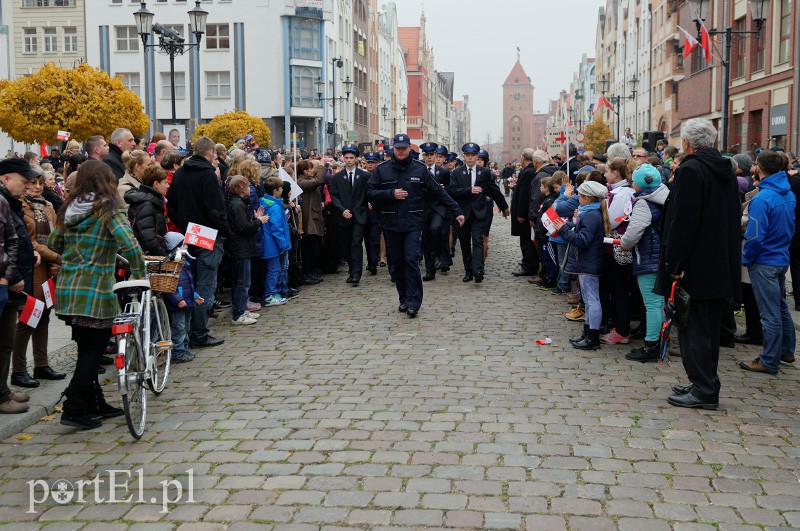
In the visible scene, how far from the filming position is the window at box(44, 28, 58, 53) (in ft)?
191

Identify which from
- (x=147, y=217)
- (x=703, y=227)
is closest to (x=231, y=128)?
(x=147, y=217)

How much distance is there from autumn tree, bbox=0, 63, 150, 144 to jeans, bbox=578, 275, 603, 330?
66.6 feet

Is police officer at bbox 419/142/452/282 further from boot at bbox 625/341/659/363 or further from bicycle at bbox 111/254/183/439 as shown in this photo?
bicycle at bbox 111/254/183/439

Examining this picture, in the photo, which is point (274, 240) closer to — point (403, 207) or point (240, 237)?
point (240, 237)

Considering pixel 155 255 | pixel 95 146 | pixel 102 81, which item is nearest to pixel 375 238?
pixel 95 146

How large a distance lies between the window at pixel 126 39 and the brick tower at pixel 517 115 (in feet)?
445

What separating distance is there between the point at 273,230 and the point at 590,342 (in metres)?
4.73

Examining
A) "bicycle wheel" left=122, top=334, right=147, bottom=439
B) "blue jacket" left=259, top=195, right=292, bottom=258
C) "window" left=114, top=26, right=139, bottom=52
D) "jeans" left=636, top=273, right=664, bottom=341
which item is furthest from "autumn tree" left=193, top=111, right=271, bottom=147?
"window" left=114, top=26, right=139, bottom=52

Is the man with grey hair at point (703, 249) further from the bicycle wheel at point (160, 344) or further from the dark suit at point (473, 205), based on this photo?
the dark suit at point (473, 205)

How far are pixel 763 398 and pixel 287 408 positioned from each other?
12.4ft

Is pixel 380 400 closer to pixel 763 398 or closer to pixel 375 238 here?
pixel 763 398

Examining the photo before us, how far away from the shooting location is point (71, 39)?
58875 mm

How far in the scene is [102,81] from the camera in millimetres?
26625

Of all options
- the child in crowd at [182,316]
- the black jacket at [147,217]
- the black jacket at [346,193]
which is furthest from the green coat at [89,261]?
the black jacket at [346,193]
